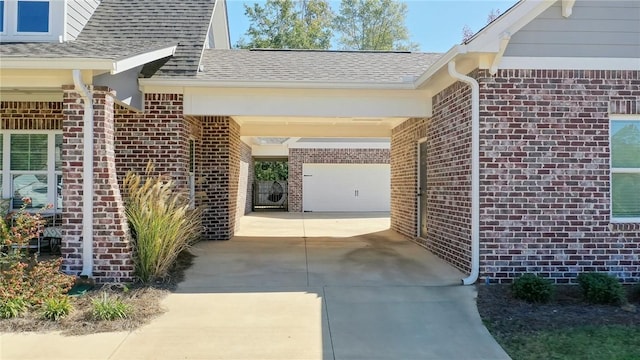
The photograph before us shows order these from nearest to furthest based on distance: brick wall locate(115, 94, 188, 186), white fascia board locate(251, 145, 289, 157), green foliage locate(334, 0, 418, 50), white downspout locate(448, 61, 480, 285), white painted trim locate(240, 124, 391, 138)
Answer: white downspout locate(448, 61, 480, 285) → brick wall locate(115, 94, 188, 186) → white painted trim locate(240, 124, 391, 138) → white fascia board locate(251, 145, 289, 157) → green foliage locate(334, 0, 418, 50)

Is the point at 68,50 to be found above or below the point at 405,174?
above

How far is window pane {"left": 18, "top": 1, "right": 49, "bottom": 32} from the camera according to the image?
8.43 m

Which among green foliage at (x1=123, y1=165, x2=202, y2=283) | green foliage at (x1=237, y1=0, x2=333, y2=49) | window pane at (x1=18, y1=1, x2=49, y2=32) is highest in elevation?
green foliage at (x1=237, y1=0, x2=333, y2=49)

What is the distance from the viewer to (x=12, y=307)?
5.62 meters

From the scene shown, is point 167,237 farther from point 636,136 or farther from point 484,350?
point 636,136

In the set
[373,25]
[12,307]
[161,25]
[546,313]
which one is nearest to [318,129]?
[161,25]

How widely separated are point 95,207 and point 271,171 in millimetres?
19196

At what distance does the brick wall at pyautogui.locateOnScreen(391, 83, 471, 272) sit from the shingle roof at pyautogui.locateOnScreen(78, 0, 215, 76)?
15.6 ft

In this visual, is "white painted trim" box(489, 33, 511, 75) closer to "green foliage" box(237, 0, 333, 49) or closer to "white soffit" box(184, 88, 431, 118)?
"white soffit" box(184, 88, 431, 118)

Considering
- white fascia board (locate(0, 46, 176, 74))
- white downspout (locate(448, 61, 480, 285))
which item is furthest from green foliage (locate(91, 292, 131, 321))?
white downspout (locate(448, 61, 480, 285))

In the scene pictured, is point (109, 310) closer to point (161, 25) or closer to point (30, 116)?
point (30, 116)

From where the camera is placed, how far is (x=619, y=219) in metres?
7.29

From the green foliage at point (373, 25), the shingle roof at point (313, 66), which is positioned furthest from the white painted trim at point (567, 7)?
the green foliage at point (373, 25)

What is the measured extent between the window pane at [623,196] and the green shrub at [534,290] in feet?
6.70
